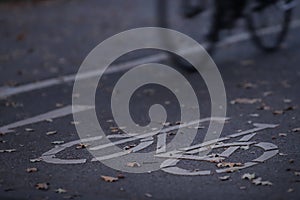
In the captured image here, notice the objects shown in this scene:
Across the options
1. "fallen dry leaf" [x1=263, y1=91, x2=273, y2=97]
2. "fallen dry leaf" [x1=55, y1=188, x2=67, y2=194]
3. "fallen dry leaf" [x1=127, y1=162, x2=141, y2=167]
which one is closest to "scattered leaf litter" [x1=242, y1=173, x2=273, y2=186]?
"fallen dry leaf" [x1=127, y1=162, x2=141, y2=167]

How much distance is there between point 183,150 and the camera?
6.04m

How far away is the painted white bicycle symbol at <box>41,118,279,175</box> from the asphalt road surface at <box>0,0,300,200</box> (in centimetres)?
2

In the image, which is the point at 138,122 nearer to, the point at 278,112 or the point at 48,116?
the point at 48,116

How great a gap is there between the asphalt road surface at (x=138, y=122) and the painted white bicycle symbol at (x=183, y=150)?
0.02 m

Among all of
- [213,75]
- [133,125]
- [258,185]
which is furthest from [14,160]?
[213,75]

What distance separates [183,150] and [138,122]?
1154 millimetres

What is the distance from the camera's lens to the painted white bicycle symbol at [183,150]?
5578mm


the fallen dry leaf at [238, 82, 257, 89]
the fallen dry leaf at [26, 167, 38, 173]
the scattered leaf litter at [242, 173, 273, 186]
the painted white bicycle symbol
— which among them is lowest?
the scattered leaf litter at [242, 173, 273, 186]

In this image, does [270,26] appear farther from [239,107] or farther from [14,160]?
[14,160]

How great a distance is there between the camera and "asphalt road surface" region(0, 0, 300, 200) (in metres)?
5.13

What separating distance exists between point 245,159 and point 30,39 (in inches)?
312

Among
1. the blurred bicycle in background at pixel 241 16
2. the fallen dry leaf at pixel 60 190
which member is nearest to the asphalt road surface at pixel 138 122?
the fallen dry leaf at pixel 60 190

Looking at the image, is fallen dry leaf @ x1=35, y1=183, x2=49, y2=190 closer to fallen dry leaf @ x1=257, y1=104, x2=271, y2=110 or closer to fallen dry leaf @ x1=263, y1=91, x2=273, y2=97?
fallen dry leaf @ x1=257, y1=104, x2=271, y2=110

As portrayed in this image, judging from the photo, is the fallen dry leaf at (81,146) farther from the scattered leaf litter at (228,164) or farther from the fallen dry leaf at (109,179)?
the scattered leaf litter at (228,164)
